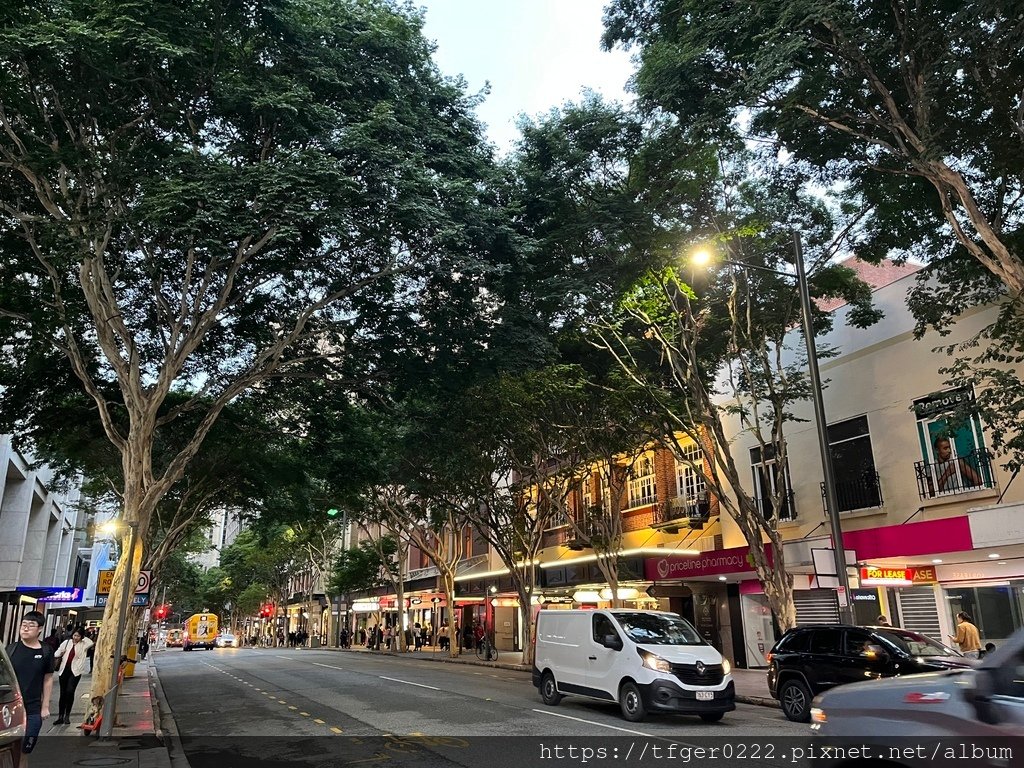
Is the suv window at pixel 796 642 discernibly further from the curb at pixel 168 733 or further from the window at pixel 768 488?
the curb at pixel 168 733

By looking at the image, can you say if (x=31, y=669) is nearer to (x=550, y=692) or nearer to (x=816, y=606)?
(x=550, y=692)

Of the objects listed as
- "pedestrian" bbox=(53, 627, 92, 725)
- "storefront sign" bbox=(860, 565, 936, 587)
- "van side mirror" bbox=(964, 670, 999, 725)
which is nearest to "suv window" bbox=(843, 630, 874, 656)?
"storefront sign" bbox=(860, 565, 936, 587)

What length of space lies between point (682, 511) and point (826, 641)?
14307 millimetres

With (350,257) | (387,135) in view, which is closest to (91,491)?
(350,257)

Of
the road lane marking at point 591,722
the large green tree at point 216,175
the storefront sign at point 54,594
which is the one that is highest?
the large green tree at point 216,175

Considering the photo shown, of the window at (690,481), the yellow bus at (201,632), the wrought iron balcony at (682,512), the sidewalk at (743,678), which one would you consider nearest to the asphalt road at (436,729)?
the sidewalk at (743,678)

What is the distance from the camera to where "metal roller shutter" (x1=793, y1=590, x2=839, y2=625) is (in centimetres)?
2245

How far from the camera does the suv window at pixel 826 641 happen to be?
13.0 meters

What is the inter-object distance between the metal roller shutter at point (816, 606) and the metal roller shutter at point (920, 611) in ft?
6.39

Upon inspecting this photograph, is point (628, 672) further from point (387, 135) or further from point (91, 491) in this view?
point (91, 491)

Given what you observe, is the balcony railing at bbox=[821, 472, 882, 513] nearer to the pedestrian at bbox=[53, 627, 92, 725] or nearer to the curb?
the curb

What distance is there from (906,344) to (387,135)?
14.8 metres

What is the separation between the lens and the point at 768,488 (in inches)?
928

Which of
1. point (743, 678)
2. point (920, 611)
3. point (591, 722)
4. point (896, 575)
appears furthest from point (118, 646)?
point (920, 611)
